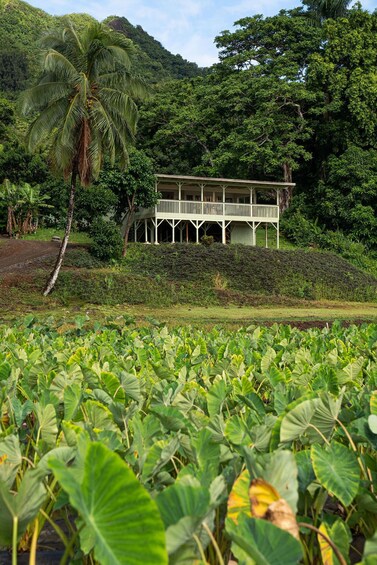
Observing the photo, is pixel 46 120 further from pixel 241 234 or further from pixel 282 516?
pixel 282 516

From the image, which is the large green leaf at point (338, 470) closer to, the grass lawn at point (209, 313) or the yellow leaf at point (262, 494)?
the yellow leaf at point (262, 494)

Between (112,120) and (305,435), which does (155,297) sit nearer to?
(112,120)

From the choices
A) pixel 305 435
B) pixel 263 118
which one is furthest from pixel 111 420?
Answer: pixel 263 118

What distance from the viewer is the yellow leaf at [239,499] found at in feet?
4.33

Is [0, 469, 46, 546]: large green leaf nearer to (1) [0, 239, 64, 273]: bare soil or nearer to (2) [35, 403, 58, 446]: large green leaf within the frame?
(2) [35, 403, 58, 446]: large green leaf

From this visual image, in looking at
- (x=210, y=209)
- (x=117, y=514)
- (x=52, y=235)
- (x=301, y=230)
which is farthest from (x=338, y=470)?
(x=301, y=230)

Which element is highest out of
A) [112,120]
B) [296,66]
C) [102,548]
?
[296,66]

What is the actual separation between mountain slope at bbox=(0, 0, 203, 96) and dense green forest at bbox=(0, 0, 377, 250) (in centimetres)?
1698

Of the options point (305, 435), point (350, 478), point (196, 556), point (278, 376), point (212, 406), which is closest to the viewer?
point (196, 556)

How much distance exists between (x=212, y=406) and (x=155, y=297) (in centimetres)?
1791

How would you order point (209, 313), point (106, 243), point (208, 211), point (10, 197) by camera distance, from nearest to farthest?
point (209, 313) → point (106, 243) → point (10, 197) → point (208, 211)

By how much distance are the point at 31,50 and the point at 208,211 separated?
4382 centimetres

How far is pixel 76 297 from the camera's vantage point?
1936 cm

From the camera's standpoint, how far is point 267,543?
3.32ft
